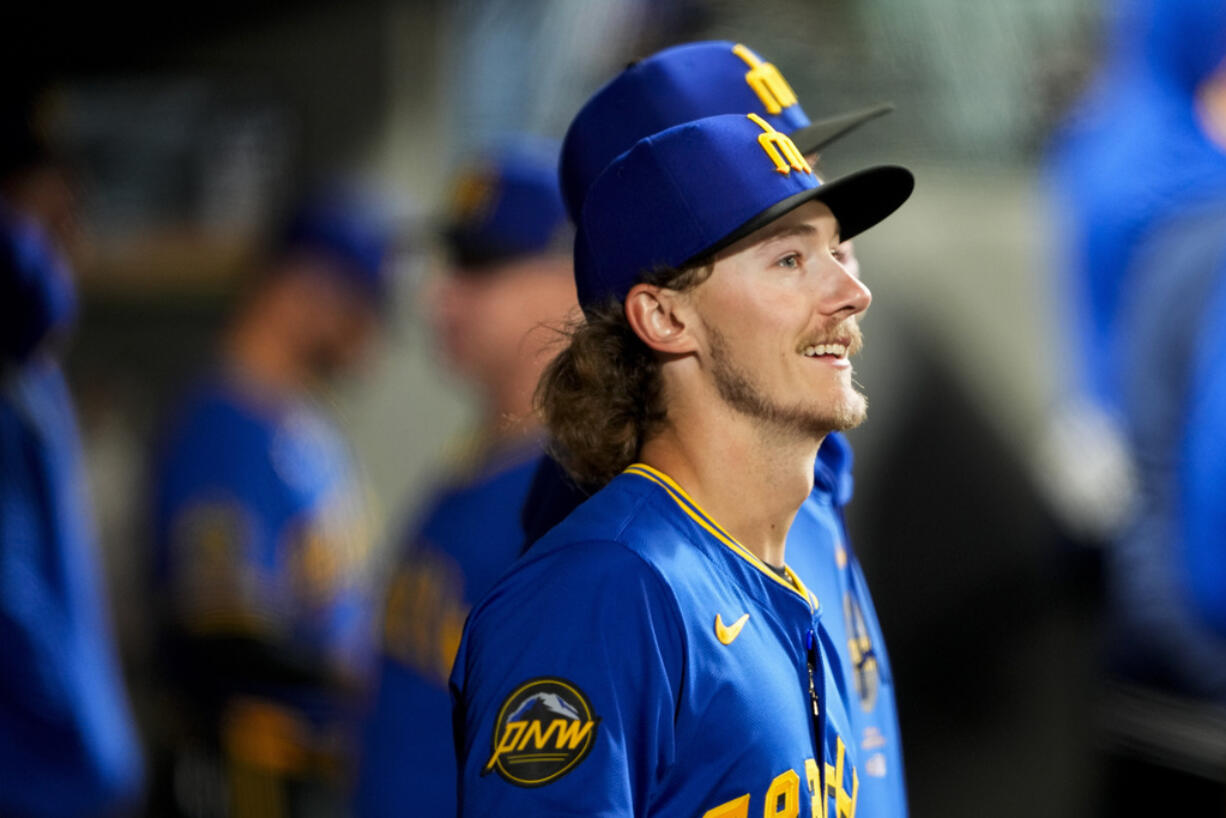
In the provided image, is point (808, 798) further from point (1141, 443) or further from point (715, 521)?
point (1141, 443)

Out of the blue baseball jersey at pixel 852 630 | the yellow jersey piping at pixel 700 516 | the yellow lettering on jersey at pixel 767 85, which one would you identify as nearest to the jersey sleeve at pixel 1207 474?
the blue baseball jersey at pixel 852 630

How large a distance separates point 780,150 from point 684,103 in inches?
6.8

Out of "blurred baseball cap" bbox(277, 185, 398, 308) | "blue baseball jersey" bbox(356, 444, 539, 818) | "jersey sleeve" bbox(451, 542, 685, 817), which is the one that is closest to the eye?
"jersey sleeve" bbox(451, 542, 685, 817)

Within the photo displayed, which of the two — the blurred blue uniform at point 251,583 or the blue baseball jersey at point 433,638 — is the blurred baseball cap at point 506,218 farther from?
the blurred blue uniform at point 251,583

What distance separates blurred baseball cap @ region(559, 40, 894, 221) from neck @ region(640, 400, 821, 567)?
0.26 m

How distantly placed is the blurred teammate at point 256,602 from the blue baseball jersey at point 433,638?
41.1 inches

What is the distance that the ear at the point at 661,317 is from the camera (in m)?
0.98

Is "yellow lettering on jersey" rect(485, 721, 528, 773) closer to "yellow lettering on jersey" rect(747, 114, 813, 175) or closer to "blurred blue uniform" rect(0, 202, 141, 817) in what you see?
"yellow lettering on jersey" rect(747, 114, 813, 175)

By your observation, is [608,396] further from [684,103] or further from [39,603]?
[39,603]

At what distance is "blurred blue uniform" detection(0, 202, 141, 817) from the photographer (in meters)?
2.21

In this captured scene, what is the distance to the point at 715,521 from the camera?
99 centimetres

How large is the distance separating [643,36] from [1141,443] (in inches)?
60.6

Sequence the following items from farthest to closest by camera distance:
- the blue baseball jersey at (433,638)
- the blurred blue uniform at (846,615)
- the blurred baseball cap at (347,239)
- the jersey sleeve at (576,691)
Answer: the blurred baseball cap at (347,239) < the blue baseball jersey at (433,638) < the blurred blue uniform at (846,615) < the jersey sleeve at (576,691)

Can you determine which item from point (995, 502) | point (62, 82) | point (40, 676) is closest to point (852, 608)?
point (40, 676)
